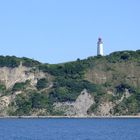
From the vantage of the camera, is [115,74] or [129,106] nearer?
[129,106]

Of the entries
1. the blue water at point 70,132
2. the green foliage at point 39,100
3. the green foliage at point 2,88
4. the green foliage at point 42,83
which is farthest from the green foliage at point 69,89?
the blue water at point 70,132

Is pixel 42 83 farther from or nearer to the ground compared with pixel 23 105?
farther from the ground

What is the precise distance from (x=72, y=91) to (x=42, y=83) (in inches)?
366

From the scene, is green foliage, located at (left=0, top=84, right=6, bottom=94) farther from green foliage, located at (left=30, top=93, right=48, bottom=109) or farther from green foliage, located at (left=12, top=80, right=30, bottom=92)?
green foliage, located at (left=30, top=93, right=48, bottom=109)

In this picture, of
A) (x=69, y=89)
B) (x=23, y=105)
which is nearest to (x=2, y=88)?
(x=23, y=105)

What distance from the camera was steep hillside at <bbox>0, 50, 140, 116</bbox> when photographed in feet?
605

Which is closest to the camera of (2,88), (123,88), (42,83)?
(123,88)

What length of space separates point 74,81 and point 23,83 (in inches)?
519

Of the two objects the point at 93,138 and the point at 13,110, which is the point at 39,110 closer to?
the point at 13,110

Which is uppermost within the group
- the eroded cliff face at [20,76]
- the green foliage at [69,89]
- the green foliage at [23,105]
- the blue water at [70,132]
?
the eroded cliff face at [20,76]

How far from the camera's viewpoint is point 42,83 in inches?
7594

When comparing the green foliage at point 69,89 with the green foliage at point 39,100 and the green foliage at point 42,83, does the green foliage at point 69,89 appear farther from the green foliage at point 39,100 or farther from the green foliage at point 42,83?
the green foliage at point 42,83

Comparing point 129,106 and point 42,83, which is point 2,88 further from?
point 129,106

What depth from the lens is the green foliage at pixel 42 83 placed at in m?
192
